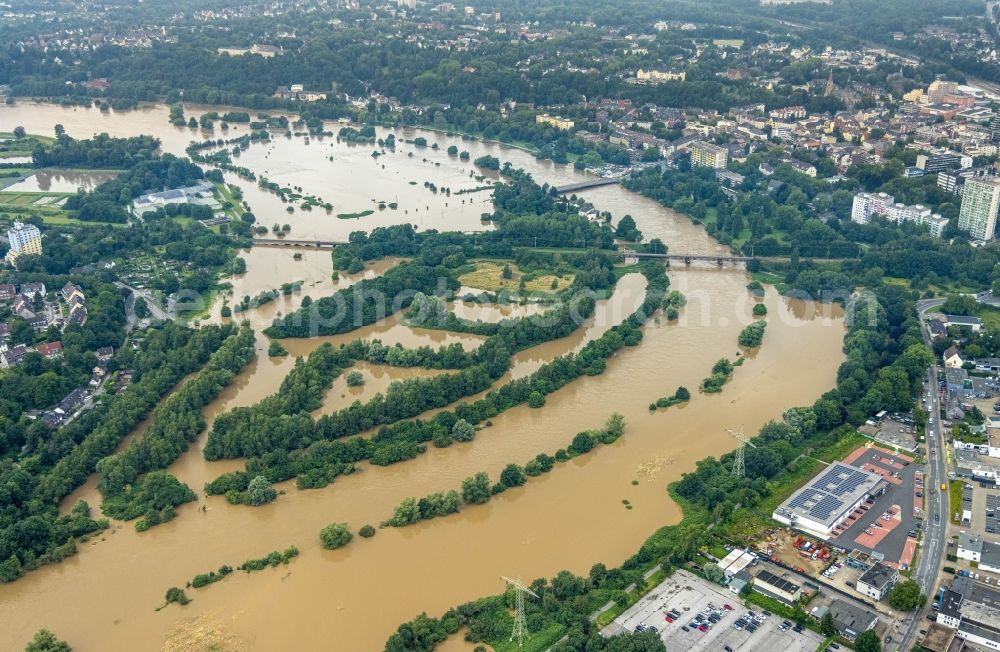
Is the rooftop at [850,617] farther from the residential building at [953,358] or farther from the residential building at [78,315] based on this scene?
the residential building at [78,315]

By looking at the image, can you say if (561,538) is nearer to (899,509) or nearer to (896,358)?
(899,509)

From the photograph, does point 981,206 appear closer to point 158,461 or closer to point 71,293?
point 158,461

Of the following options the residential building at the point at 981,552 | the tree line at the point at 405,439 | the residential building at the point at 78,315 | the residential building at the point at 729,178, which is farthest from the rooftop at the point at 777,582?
the residential building at the point at 729,178

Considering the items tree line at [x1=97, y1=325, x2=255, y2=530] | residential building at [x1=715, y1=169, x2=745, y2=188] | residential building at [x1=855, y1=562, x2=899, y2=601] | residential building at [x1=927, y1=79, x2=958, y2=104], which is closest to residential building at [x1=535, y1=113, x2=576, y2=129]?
residential building at [x1=715, y1=169, x2=745, y2=188]

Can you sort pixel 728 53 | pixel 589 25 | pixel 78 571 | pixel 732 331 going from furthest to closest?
pixel 589 25 → pixel 728 53 → pixel 732 331 → pixel 78 571

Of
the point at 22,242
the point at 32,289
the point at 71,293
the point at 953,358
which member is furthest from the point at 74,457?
the point at 953,358

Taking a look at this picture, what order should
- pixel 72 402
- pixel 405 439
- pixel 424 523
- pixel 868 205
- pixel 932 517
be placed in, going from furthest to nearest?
pixel 868 205 → pixel 72 402 → pixel 405 439 → pixel 424 523 → pixel 932 517

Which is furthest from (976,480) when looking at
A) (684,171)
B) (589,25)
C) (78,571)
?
(589,25)
